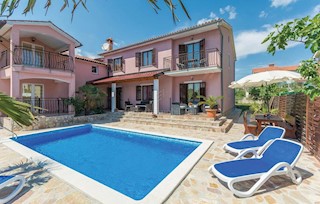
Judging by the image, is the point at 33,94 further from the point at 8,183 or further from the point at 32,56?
the point at 8,183

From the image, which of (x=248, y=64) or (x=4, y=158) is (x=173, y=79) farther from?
(x=248, y=64)

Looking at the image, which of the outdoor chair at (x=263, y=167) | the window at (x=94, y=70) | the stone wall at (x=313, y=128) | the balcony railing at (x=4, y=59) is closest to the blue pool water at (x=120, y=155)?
the outdoor chair at (x=263, y=167)

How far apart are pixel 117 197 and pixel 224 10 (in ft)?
53.6

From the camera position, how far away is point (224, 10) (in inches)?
557

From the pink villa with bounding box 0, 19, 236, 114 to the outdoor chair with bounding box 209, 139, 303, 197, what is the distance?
32.7ft

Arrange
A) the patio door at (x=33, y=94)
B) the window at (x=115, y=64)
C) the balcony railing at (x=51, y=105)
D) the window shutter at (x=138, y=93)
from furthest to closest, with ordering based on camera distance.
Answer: the window at (x=115, y=64) < the window shutter at (x=138, y=93) < the balcony railing at (x=51, y=105) < the patio door at (x=33, y=94)

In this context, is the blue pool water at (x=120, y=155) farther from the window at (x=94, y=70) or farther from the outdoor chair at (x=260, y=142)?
the window at (x=94, y=70)

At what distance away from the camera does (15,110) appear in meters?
2.94

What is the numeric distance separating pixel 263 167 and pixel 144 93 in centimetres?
1602

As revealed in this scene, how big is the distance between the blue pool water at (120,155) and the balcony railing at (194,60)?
8.70 metres

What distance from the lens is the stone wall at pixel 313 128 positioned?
575 centimetres

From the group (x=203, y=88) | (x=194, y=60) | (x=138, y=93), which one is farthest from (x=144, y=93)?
(x=203, y=88)

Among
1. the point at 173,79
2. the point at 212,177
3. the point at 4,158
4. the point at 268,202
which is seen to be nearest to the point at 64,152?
the point at 4,158

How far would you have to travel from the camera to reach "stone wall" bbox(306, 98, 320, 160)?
5754 mm
